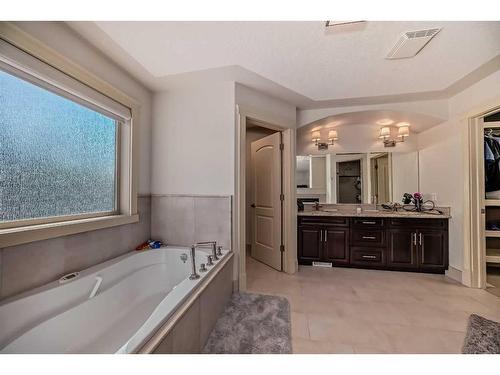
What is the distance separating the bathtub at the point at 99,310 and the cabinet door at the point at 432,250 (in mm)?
2585

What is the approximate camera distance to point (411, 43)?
1440mm

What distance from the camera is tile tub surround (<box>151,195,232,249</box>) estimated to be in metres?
2.07

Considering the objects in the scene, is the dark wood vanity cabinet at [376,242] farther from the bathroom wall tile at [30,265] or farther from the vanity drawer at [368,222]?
the bathroom wall tile at [30,265]

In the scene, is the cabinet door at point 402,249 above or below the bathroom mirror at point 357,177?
below

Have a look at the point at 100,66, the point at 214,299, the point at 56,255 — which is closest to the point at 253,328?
the point at 214,299

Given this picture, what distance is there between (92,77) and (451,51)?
2868 millimetres

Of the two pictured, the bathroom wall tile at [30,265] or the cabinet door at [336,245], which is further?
the cabinet door at [336,245]

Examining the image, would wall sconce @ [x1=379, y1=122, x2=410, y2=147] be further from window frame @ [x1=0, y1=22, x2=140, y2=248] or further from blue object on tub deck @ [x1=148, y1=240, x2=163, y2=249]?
blue object on tub deck @ [x1=148, y1=240, x2=163, y2=249]

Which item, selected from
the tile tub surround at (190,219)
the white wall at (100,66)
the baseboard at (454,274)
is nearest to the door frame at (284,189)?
the tile tub surround at (190,219)

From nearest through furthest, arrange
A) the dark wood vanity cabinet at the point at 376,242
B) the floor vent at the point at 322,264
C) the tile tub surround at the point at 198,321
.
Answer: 1. the tile tub surround at the point at 198,321
2. the dark wood vanity cabinet at the point at 376,242
3. the floor vent at the point at 322,264

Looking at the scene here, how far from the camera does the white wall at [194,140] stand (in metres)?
2.08

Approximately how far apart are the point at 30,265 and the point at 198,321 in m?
1.08

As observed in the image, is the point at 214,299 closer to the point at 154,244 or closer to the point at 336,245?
the point at 154,244

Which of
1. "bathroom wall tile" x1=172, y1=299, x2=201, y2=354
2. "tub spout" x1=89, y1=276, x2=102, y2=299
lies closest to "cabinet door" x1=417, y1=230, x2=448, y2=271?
"bathroom wall tile" x1=172, y1=299, x2=201, y2=354
